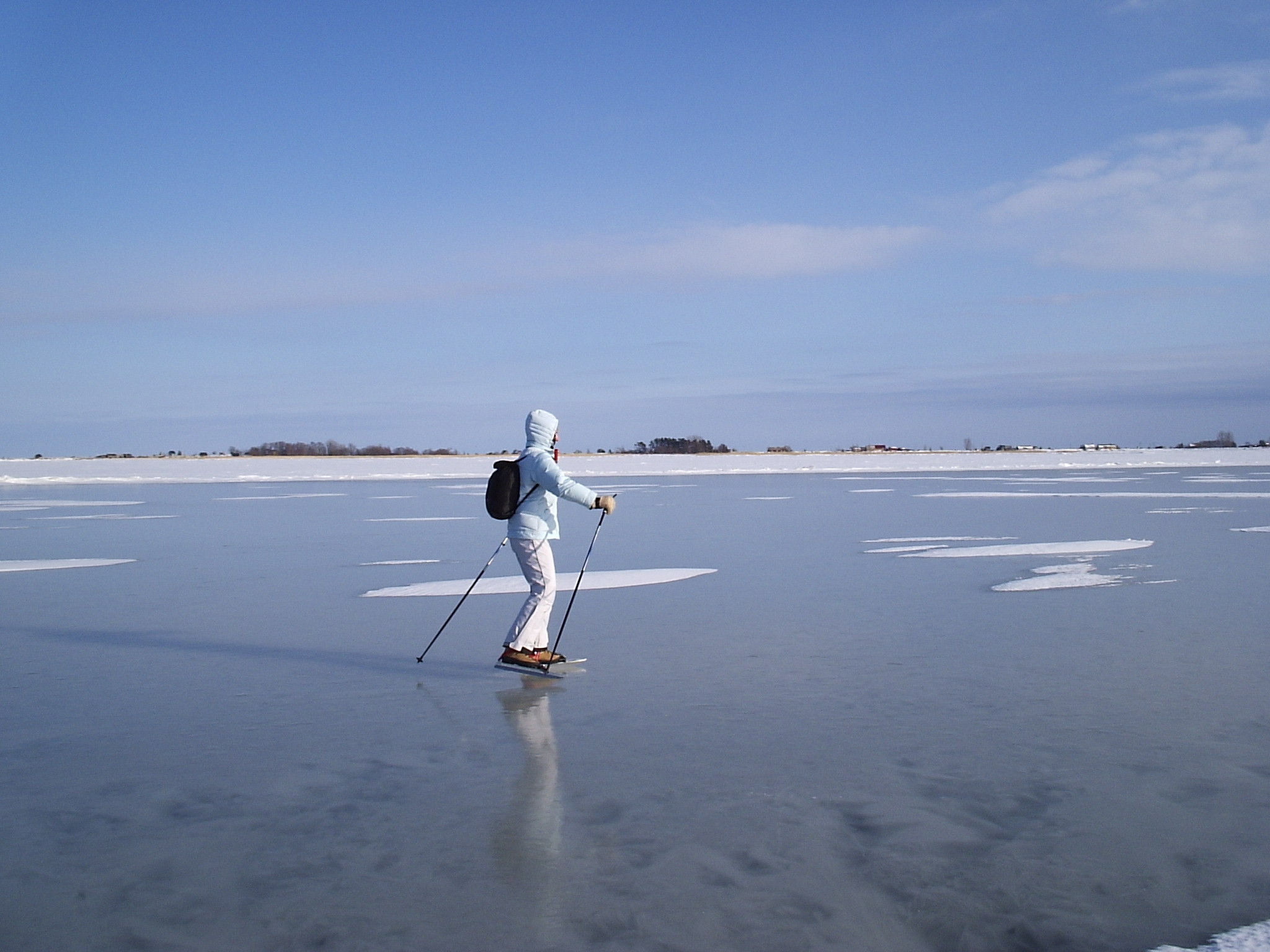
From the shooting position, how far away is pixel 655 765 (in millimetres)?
4027

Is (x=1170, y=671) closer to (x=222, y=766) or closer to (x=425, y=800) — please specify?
(x=425, y=800)

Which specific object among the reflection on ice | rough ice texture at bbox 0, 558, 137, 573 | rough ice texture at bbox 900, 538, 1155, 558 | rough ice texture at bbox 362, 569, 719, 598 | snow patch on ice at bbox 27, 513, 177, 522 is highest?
snow patch on ice at bbox 27, 513, 177, 522

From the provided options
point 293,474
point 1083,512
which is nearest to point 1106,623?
point 1083,512

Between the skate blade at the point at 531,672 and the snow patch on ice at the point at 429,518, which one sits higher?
the snow patch on ice at the point at 429,518

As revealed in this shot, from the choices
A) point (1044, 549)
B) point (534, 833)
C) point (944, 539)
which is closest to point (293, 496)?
point (944, 539)

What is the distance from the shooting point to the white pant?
18.9ft

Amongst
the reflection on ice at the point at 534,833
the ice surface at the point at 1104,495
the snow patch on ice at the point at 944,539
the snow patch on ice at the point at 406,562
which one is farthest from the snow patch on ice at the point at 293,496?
the reflection on ice at the point at 534,833

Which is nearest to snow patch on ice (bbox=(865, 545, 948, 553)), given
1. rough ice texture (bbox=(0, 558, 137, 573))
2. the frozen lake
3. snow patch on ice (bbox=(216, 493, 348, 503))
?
the frozen lake

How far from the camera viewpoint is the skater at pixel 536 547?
5727 mm

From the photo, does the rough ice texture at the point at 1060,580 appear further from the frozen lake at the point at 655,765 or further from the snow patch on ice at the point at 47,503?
the snow patch on ice at the point at 47,503

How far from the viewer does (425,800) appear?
367 cm

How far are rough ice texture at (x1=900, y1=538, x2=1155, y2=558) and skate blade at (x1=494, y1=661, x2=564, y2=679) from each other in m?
5.98

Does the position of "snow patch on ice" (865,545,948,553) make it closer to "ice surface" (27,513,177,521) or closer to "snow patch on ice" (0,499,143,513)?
"ice surface" (27,513,177,521)

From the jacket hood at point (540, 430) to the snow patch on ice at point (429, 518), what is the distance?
10.9 meters
